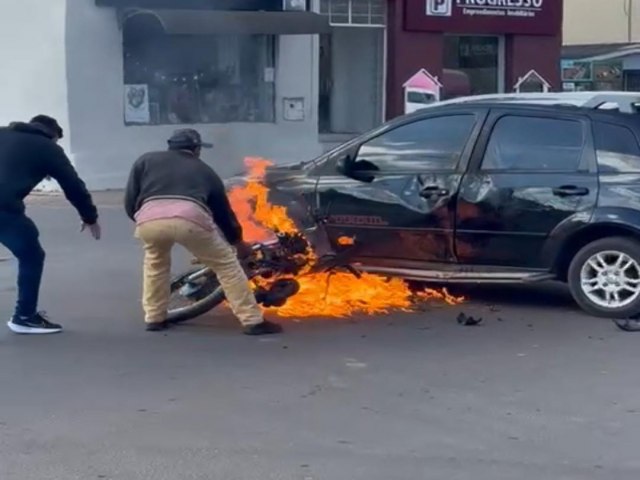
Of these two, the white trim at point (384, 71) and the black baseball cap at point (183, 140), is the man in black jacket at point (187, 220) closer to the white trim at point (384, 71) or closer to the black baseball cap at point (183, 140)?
the black baseball cap at point (183, 140)

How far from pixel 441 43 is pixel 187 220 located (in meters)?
16.3

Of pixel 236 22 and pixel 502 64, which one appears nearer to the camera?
pixel 236 22

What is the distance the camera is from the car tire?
9961 millimetres

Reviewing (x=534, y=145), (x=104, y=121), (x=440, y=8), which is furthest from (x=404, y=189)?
(x=440, y=8)

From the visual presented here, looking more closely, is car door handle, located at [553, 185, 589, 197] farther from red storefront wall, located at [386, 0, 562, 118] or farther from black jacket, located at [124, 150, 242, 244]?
red storefront wall, located at [386, 0, 562, 118]

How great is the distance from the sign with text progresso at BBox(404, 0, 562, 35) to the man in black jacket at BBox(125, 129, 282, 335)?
15.3m

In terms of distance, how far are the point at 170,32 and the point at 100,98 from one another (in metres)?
1.49

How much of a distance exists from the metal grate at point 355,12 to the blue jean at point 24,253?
14744 mm

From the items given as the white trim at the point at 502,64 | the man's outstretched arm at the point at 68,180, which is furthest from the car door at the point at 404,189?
the white trim at the point at 502,64

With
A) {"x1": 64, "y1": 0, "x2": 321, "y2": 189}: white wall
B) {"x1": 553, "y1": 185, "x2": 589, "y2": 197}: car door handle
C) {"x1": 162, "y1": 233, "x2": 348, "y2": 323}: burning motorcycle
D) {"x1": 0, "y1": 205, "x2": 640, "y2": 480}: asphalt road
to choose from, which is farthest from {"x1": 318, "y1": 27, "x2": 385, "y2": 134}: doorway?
{"x1": 553, "y1": 185, "x2": 589, "y2": 197}: car door handle

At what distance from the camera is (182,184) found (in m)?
9.28

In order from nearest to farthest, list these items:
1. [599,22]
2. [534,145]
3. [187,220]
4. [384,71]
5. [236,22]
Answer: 1. [187,220]
2. [534,145]
3. [236,22]
4. [384,71]
5. [599,22]

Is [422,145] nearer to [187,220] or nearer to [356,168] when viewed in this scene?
[356,168]

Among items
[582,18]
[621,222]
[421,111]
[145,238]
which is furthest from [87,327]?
[582,18]
